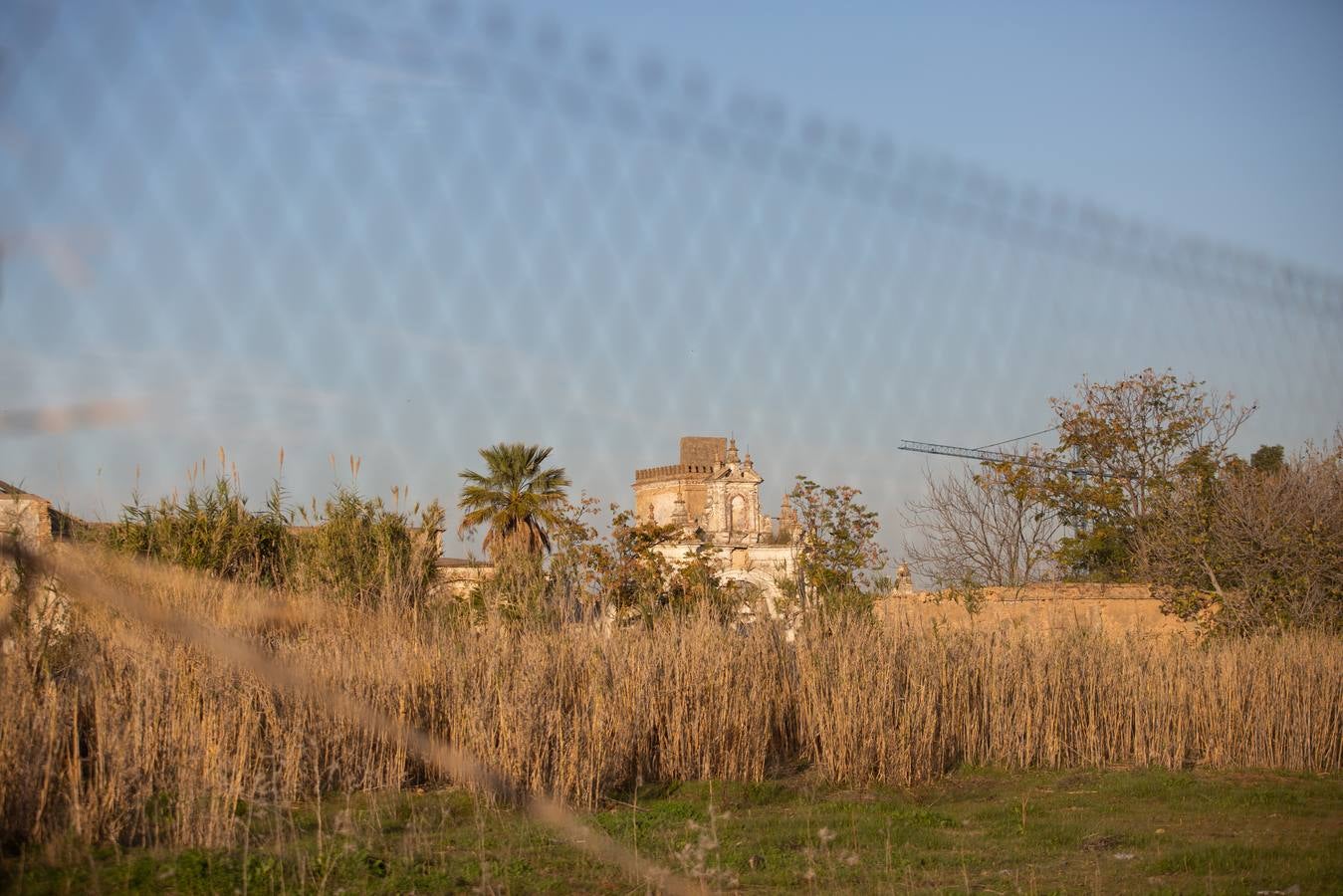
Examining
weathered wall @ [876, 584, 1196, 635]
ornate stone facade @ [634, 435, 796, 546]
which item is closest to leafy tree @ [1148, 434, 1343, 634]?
weathered wall @ [876, 584, 1196, 635]

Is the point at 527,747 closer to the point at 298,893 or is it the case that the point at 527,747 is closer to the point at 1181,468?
the point at 298,893

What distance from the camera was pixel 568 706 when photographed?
9016mm

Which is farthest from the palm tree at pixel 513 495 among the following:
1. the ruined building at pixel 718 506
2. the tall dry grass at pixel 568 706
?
the tall dry grass at pixel 568 706

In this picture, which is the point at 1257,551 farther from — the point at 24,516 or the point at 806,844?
the point at 24,516

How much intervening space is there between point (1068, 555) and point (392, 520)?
707 inches

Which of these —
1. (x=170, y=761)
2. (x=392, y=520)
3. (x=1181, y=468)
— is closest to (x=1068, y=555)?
(x=1181, y=468)

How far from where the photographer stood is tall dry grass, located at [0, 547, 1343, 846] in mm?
6340

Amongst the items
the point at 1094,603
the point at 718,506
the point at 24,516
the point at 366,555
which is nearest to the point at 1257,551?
the point at 1094,603

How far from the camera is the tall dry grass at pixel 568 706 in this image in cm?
634

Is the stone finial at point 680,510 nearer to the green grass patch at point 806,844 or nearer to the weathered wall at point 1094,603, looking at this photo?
the weathered wall at point 1094,603

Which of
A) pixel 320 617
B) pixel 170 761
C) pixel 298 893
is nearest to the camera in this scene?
pixel 298 893

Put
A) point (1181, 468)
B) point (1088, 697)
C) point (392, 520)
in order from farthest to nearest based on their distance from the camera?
point (1181, 468) < point (392, 520) < point (1088, 697)

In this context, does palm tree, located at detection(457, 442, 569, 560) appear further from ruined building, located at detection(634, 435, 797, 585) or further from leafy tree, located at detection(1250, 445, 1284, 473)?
leafy tree, located at detection(1250, 445, 1284, 473)

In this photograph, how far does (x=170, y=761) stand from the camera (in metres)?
6.91
